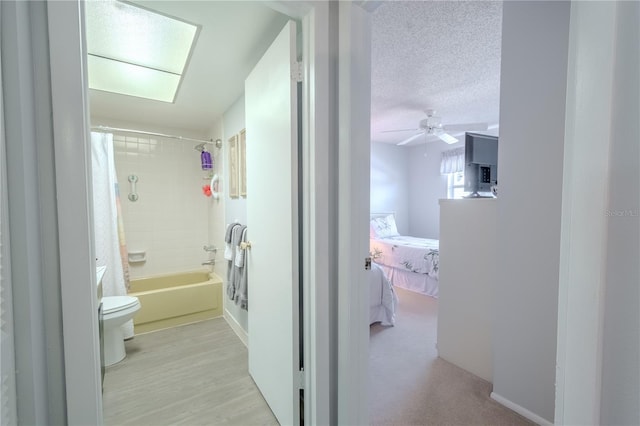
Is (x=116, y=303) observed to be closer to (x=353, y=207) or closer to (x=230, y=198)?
(x=230, y=198)

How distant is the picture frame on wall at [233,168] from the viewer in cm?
241

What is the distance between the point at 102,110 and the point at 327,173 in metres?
2.93

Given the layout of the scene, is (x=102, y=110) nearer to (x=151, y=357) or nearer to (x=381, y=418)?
(x=151, y=357)

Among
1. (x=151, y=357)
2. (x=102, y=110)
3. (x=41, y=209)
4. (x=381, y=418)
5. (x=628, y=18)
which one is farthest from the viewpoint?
(x=102, y=110)

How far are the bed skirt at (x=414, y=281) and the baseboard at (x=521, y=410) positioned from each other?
1.87 metres

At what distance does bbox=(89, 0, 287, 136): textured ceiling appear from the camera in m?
1.36

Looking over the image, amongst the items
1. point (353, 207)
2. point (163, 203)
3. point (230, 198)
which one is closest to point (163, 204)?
point (163, 203)

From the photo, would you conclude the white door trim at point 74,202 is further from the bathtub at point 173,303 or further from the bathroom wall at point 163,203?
the bathroom wall at point 163,203

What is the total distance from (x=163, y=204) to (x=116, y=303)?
4.98ft

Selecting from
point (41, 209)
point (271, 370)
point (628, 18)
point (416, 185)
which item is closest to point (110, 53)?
point (41, 209)

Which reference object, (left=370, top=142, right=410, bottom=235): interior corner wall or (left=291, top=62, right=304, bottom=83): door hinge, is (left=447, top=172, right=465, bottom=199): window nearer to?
(left=370, top=142, right=410, bottom=235): interior corner wall

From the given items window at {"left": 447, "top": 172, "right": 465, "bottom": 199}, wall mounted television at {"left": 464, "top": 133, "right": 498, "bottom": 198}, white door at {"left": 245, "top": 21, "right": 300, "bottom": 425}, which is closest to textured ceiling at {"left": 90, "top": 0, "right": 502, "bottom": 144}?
white door at {"left": 245, "top": 21, "right": 300, "bottom": 425}

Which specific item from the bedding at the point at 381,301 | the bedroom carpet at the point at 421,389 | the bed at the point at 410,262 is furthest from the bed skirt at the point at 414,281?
the bedroom carpet at the point at 421,389

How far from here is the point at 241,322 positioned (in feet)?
8.01
